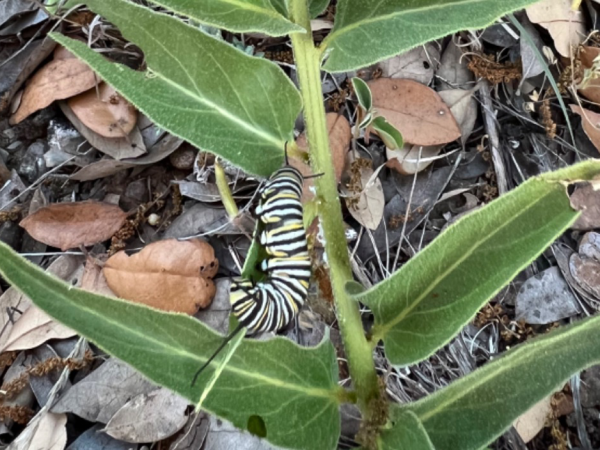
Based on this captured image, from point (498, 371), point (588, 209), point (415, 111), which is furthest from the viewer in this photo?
point (415, 111)

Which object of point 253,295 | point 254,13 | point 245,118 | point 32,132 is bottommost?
point 32,132

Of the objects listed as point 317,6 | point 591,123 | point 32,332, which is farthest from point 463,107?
point 32,332

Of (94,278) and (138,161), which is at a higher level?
(138,161)

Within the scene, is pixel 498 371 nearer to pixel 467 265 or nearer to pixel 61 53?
pixel 467 265

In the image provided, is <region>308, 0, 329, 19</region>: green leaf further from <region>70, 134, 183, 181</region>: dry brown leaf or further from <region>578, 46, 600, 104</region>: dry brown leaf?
<region>578, 46, 600, 104</region>: dry brown leaf

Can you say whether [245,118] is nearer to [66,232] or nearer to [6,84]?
[66,232]

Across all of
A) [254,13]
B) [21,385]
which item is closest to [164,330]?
[254,13]
